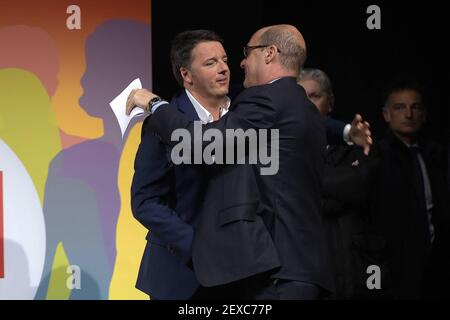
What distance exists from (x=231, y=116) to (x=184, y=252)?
0.52 metres

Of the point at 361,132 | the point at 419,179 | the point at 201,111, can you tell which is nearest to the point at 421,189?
the point at 419,179

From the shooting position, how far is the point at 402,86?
4.18 metres

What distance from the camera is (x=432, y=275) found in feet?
13.5

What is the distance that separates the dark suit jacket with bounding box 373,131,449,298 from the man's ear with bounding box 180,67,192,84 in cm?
109

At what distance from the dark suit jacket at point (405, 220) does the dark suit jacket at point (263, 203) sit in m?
1.10

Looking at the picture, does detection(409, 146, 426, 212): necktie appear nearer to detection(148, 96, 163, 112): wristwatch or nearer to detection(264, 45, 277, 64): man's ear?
detection(264, 45, 277, 64): man's ear

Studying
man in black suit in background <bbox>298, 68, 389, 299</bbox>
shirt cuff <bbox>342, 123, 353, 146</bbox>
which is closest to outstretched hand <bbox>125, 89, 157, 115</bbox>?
shirt cuff <bbox>342, 123, 353, 146</bbox>

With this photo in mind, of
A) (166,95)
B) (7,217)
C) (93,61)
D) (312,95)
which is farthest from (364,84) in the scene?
(7,217)

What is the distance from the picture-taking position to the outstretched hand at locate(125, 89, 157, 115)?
3.05m

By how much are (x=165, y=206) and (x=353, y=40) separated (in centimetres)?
156

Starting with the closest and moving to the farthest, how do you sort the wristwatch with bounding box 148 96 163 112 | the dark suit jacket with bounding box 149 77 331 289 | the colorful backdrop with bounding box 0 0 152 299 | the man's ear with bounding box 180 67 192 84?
the dark suit jacket with bounding box 149 77 331 289
the wristwatch with bounding box 148 96 163 112
the man's ear with bounding box 180 67 192 84
the colorful backdrop with bounding box 0 0 152 299

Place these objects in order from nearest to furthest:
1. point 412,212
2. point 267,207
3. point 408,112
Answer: point 267,207 < point 412,212 < point 408,112

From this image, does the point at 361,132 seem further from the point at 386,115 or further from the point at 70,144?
the point at 70,144
